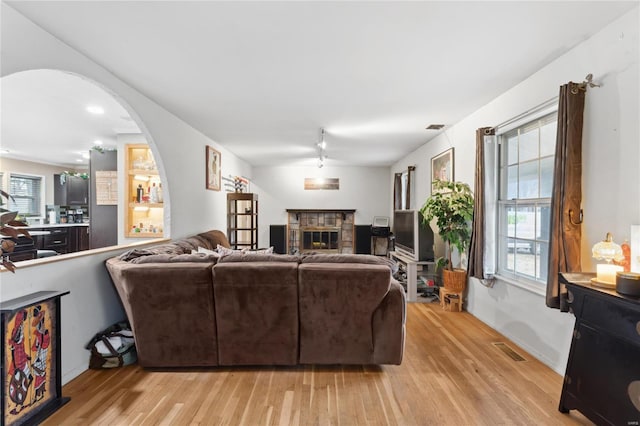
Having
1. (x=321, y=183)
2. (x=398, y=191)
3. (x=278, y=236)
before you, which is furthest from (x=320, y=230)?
(x=398, y=191)

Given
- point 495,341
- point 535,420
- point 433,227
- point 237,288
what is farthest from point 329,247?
point 535,420

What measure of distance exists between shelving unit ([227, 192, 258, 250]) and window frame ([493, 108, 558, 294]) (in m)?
4.05

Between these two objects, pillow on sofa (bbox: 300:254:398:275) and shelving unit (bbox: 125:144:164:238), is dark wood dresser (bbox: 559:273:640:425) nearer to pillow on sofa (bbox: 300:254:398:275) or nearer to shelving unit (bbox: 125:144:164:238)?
pillow on sofa (bbox: 300:254:398:275)

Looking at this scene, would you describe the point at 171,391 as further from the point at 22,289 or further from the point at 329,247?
the point at 329,247

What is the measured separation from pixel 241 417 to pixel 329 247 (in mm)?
6137

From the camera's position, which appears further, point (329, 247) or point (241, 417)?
point (329, 247)

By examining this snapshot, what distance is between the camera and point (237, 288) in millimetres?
2311

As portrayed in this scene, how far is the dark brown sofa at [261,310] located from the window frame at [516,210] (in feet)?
4.65

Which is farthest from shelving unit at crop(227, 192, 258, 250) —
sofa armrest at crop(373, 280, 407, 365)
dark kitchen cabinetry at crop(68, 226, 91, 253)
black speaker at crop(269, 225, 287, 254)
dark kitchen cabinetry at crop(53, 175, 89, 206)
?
sofa armrest at crop(373, 280, 407, 365)

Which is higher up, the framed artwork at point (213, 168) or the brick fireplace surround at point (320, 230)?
the framed artwork at point (213, 168)

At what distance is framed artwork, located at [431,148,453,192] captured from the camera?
431cm

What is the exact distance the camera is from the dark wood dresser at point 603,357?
4.97 feet

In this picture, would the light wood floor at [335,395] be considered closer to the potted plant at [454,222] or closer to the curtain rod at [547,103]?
the potted plant at [454,222]

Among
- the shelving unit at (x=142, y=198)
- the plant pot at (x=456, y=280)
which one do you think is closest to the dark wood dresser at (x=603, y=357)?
the plant pot at (x=456, y=280)
